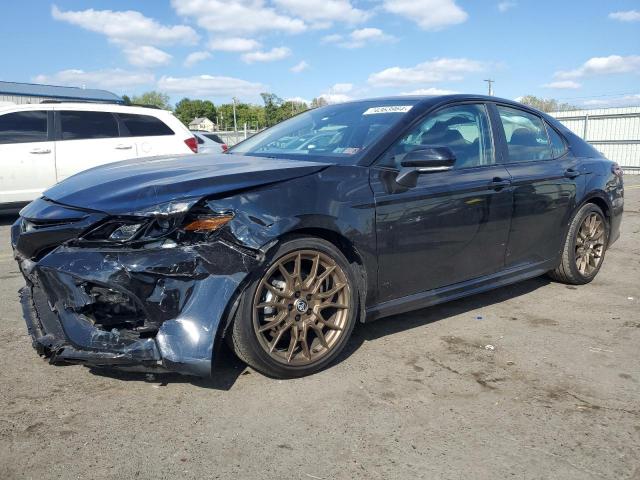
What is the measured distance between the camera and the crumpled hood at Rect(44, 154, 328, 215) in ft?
8.73

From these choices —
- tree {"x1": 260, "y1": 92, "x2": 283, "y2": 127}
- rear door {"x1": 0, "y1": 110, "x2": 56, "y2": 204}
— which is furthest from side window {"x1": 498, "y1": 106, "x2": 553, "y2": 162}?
tree {"x1": 260, "y1": 92, "x2": 283, "y2": 127}

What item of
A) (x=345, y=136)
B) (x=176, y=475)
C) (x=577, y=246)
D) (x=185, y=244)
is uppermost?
(x=345, y=136)

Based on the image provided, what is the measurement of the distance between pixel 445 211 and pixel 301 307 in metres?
1.20

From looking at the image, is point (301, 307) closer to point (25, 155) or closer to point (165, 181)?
point (165, 181)

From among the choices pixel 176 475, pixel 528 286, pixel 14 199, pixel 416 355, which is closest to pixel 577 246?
pixel 528 286

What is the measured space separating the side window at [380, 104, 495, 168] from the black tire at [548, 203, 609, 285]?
49.4 inches

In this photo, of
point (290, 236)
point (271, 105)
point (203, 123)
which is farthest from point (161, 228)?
point (203, 123)

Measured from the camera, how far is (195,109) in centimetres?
11919

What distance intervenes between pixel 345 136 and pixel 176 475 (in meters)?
2.33

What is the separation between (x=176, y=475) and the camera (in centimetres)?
218

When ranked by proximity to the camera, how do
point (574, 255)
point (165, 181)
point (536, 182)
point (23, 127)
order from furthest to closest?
point (23, 127)
point (574, 255)
point (536, 182)
point (165, 181)

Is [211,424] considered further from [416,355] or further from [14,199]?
[14,199]

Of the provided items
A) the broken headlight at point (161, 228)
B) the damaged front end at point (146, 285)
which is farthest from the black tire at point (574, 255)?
the broken headlight at point (161, 228)

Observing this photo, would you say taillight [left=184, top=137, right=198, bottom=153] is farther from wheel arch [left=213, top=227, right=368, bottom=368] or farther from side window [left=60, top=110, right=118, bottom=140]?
wheel arch [left=213, top=227, right=368, bottom=368]
